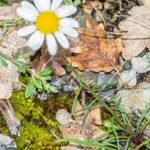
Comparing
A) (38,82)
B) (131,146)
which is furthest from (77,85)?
(131,146)

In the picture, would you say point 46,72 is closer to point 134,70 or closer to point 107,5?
point 134,70

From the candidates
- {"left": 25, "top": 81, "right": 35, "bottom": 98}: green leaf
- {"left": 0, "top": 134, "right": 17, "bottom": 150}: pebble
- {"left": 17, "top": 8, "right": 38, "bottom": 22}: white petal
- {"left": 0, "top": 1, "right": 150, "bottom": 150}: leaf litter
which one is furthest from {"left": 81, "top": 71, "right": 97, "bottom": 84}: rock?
{"left": 17, "top": 8, "right": 38, "bottom": 22}: white petal

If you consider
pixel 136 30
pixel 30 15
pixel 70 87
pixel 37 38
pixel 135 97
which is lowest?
pixel 135 97

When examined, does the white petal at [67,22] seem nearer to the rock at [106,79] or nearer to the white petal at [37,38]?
the white petal at [37,38]

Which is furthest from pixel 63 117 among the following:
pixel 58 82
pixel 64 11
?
pixel 64 11

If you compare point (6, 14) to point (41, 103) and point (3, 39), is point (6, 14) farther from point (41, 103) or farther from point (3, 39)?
point (41, 103)

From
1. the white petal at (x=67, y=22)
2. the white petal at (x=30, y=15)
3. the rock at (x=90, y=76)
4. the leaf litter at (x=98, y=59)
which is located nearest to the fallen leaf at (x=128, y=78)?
the leaf litter at (x=98, y=59)
